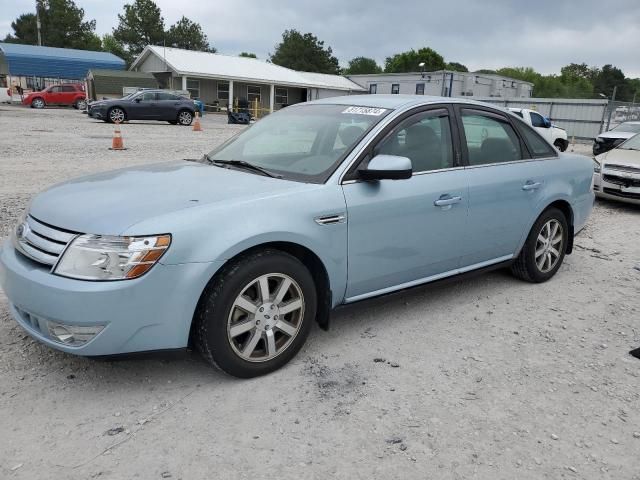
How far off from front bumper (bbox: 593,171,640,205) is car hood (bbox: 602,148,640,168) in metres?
0.18

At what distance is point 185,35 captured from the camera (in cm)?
7756

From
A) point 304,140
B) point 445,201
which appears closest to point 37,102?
point 304,140

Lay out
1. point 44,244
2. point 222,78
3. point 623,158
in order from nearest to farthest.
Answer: point 44,244
point 623,158
point 222,78

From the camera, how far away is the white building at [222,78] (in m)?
38.8

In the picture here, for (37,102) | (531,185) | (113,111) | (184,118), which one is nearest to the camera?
(531,185)

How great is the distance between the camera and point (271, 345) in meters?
3.18

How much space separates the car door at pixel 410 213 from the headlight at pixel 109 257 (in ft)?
4.14

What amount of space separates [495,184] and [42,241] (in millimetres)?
3223

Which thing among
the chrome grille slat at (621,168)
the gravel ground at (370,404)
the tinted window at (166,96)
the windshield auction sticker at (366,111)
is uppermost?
the tinted window at (166,96)

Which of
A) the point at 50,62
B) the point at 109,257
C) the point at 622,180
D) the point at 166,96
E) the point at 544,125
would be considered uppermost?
the point at 50,62

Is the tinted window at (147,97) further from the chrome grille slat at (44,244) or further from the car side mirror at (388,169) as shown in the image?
the car side mirror at (388,169)

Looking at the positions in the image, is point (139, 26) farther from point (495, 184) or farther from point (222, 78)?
point (495, 184)

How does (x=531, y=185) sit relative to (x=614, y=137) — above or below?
below

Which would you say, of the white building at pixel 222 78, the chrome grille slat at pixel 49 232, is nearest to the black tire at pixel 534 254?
the chrome grille slat at pixel 49 232
